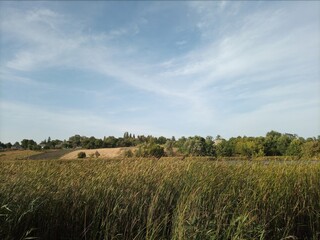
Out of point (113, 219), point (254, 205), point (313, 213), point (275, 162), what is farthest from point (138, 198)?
point (275, 162)

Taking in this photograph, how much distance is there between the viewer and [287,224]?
201 inches

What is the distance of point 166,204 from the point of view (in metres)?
5.34

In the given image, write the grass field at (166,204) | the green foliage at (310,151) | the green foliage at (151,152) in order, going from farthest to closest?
1. the green foliage at (151,152)
2. the green foliage at (310,151)
3. the grass field at (166,204)

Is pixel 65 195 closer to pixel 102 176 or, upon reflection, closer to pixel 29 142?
pixel 102 176

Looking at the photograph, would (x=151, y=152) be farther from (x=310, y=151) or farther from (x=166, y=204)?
(x=166, y=204)

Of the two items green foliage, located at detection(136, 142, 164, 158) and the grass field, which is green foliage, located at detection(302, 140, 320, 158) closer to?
the grass field

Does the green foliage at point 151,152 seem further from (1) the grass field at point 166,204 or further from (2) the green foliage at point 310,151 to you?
(2) the green foliage at point 310,151

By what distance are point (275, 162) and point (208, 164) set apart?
1.67 metres

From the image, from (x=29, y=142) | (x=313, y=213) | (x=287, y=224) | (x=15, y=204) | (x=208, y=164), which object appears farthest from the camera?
(x=29, y=142)

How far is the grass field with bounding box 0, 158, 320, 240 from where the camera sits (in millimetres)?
4480

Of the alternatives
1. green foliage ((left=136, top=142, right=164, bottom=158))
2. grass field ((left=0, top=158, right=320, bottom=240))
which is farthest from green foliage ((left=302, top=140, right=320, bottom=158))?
green foliage ((left=136, top=142, right=164, bottom=158))

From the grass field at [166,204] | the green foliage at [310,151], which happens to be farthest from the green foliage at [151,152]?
the green foliage at [310,151]

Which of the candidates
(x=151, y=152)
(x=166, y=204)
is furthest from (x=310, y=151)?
(x=151, y=152)

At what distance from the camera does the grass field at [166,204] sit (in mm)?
4480
